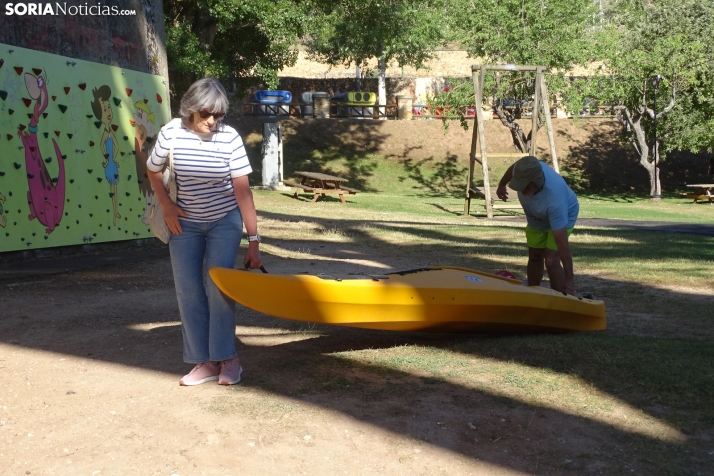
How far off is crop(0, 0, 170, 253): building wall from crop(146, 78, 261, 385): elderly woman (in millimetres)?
5713

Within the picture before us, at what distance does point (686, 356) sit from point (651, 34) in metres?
29.1

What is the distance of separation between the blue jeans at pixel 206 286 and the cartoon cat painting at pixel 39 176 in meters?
6.12

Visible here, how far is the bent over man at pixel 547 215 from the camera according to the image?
6.59m

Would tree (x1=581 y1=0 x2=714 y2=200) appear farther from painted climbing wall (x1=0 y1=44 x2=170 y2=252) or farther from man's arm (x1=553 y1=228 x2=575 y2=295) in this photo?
man's arm (x1=553 y1=228 x2=575 y2=295)

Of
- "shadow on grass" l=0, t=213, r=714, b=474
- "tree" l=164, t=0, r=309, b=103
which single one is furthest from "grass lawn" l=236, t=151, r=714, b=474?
"tree" l=164, t=0, r=309, b=103

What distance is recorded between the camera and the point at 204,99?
453 centimetres

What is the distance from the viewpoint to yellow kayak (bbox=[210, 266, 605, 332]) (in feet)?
16.6

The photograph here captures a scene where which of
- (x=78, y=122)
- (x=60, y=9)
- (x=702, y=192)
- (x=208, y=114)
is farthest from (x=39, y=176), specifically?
(x=702, y=192)

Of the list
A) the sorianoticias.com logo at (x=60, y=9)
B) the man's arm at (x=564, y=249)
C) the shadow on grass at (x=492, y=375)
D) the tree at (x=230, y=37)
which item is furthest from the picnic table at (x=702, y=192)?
the man's arm at (x=564, y=249)

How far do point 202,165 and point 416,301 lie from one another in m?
1.81

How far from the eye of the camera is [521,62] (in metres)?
29.4

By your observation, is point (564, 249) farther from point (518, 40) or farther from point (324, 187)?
point (518, 40)

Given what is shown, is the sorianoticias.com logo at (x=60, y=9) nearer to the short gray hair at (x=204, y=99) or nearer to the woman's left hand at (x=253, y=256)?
the short gray hair at (x=204, y=99)

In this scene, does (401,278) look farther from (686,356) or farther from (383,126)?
(383,126)
